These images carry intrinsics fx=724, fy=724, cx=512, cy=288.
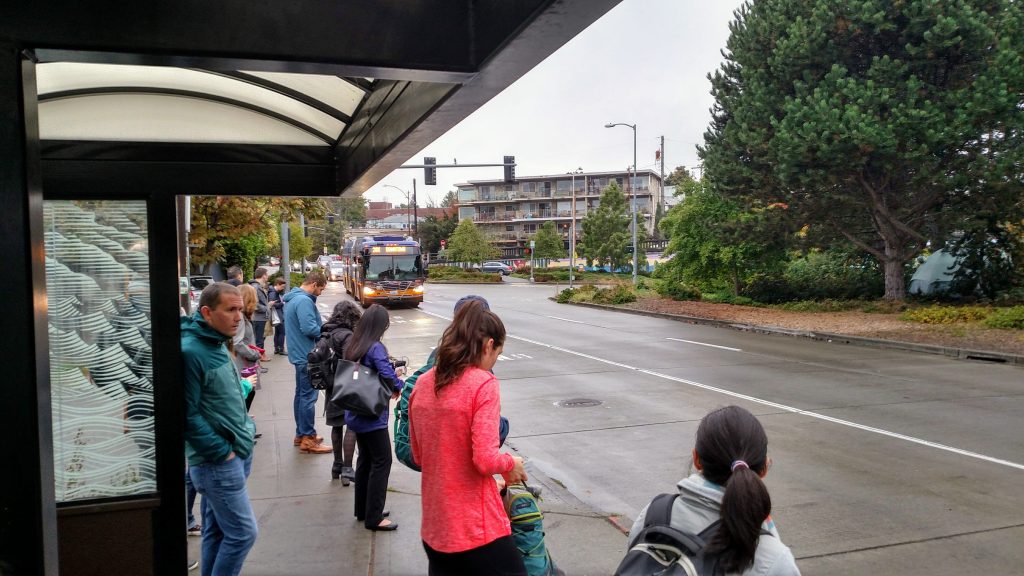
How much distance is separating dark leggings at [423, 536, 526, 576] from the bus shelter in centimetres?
133

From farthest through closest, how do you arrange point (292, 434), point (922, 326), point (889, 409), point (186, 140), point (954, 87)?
point (954, 87) < point (922, 326) < point (889, 409) < point (292, 434) < point (186, 140)

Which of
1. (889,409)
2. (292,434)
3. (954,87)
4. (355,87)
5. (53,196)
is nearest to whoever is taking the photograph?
(53,196)

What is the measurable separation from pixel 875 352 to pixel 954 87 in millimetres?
8873

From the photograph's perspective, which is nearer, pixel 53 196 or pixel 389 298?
pixel 53 196

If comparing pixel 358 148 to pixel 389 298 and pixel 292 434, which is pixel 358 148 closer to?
pixel 292 434

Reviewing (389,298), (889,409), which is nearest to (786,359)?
(889,409)

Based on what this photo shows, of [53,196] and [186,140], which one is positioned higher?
[186,140]

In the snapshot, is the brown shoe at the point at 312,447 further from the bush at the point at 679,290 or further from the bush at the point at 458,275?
the bush at the point at 458,275

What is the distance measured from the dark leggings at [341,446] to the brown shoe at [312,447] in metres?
0.90

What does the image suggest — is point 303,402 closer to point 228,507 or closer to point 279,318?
point 228,507

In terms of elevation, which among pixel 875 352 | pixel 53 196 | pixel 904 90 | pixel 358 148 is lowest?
pixel 875 352

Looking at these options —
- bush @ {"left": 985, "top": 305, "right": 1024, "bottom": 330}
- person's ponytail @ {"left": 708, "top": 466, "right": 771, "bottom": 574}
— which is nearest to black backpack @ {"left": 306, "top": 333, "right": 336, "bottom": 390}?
person's ponytail @ {"left": 708, "top": 466, "right": 771, "bottom": 574}

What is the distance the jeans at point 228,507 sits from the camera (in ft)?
11.8

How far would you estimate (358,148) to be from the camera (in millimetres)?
4516
